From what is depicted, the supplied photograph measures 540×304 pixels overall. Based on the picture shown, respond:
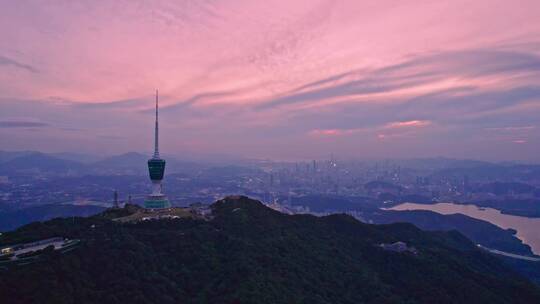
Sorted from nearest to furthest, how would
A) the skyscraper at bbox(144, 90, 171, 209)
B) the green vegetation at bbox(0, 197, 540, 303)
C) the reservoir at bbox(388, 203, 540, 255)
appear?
the green vegetation at bbox(0, 197, 540, 303)
the skyscraper at bbox(144, 90, 171, 209)
the reservoir at bbox(388, 203, 540, 255)

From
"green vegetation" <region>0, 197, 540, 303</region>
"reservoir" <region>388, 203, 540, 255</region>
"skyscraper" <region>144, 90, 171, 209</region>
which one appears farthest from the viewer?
"reservoir" <region>388, 203, 540, 255</region>

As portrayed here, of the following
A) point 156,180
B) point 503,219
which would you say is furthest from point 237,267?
point 503,219

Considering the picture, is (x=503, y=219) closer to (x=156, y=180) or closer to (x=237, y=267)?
(x=156, y=180)

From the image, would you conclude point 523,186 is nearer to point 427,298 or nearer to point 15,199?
point 427,298

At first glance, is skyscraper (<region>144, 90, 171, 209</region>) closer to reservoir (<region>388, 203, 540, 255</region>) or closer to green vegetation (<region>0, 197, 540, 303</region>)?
green vegetation (<region>0, 197, 540, 303</region>)

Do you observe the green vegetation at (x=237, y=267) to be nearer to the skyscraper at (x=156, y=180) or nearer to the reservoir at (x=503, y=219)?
the skyscraper at (x=156, y=180)

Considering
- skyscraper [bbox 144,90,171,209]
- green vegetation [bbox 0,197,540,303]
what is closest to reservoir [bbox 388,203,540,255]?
green vegetation [bbox 0,197,540,303]
